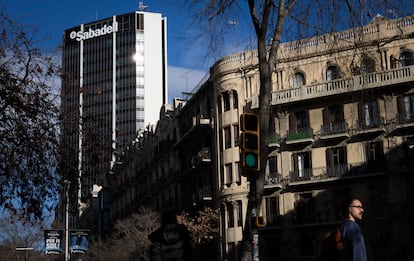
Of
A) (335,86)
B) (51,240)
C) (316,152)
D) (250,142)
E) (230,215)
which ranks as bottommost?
(51,240)

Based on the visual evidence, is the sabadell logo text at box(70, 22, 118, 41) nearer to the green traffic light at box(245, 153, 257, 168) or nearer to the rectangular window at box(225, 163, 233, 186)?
the rectangular window at box(225, 163, 233, 186)

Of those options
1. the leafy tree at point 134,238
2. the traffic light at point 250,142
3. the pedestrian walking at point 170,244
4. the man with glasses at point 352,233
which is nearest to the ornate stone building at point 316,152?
the leafy tree at point 134,238

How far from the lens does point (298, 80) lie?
47312 millimetres

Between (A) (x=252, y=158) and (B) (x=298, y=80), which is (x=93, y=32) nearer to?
(B) (x=298, y=80)

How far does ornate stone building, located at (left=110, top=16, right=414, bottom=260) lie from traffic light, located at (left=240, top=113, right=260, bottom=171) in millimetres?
28662

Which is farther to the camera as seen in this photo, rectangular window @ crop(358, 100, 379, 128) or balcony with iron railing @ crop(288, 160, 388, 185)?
rectangular window @ crop(358, 100, 379, 128)

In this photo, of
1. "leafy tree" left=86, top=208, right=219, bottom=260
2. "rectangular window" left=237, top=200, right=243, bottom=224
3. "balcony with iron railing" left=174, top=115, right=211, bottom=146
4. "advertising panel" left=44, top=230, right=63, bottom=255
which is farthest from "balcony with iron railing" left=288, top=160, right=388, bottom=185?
"advertising panel" left=44, top=230, right=63, bottom=255

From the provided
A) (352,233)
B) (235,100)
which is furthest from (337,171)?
(352,233)

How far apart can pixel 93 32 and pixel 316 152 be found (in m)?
113

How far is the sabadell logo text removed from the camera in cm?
14712

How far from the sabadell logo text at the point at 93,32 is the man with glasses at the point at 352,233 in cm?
14239

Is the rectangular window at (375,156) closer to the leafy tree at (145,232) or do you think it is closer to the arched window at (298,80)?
the arched window at (298,80)

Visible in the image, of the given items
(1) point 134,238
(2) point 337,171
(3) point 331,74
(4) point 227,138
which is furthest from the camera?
(1) point 134,238

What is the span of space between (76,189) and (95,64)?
13498 cm
